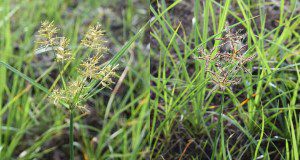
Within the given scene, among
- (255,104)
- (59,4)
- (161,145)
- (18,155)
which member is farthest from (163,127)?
(59,4)

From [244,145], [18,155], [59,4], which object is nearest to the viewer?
[244,145]

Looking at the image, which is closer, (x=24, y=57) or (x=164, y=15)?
(x=164, y=15)

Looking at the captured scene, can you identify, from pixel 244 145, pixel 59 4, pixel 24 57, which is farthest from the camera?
pixel 59 4

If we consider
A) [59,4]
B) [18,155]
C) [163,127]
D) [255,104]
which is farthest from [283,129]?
[59,4]

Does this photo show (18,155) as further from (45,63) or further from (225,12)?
(225,12)

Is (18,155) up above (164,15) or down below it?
below

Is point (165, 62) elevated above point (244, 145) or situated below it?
above

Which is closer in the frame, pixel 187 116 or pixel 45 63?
pixel 187 116

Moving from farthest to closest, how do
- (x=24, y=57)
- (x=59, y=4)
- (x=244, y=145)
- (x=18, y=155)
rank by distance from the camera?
(x=59, y=4), (x=24, y=57), (x=18, y=155), (x=244, y=145)

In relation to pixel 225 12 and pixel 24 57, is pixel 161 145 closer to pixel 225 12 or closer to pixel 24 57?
pixel 225 12
